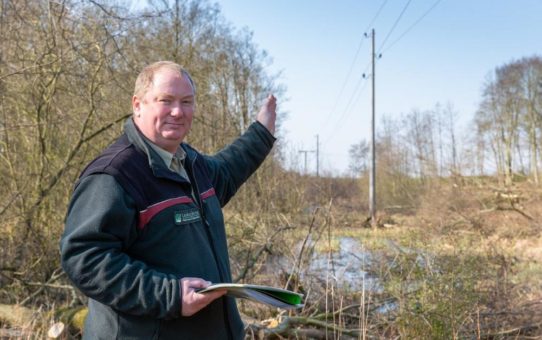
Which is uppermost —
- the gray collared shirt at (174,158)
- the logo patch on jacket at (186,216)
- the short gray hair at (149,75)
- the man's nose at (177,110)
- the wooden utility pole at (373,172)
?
the wooden utility pole at (373,172)

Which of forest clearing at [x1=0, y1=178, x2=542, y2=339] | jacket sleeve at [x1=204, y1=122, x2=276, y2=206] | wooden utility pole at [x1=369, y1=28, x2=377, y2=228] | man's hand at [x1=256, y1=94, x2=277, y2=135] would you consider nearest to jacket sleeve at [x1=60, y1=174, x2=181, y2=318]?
jacket sleeve at [x1=204, y1=122, x2=276, y2=206]

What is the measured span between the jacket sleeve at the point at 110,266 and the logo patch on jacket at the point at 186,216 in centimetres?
21

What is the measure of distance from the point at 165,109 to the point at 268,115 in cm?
114

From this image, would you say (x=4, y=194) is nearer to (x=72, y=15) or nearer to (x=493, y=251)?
(x=72, y=15)

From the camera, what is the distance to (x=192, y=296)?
5.70 ft

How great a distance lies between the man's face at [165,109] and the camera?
6.63 feet

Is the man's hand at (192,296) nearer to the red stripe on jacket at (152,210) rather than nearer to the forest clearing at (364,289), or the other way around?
the red stripe on jacket at (152,210)

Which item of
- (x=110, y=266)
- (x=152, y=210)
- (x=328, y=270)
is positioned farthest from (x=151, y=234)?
(x=328, y=270)

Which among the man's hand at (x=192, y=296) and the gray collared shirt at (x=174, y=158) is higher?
the gray collared shirt at (x=174, y=158)

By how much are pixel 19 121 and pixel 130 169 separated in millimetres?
5473

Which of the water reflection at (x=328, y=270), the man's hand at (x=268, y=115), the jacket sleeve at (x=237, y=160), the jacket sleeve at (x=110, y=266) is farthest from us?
the water reflection at (x=328, y=270)

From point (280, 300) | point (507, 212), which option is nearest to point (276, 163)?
point (280, 300)

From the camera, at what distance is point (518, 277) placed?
862 cm

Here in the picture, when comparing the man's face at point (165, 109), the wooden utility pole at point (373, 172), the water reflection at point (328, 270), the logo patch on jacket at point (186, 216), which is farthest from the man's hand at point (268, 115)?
the wooden utility pole at point (373, 172)
